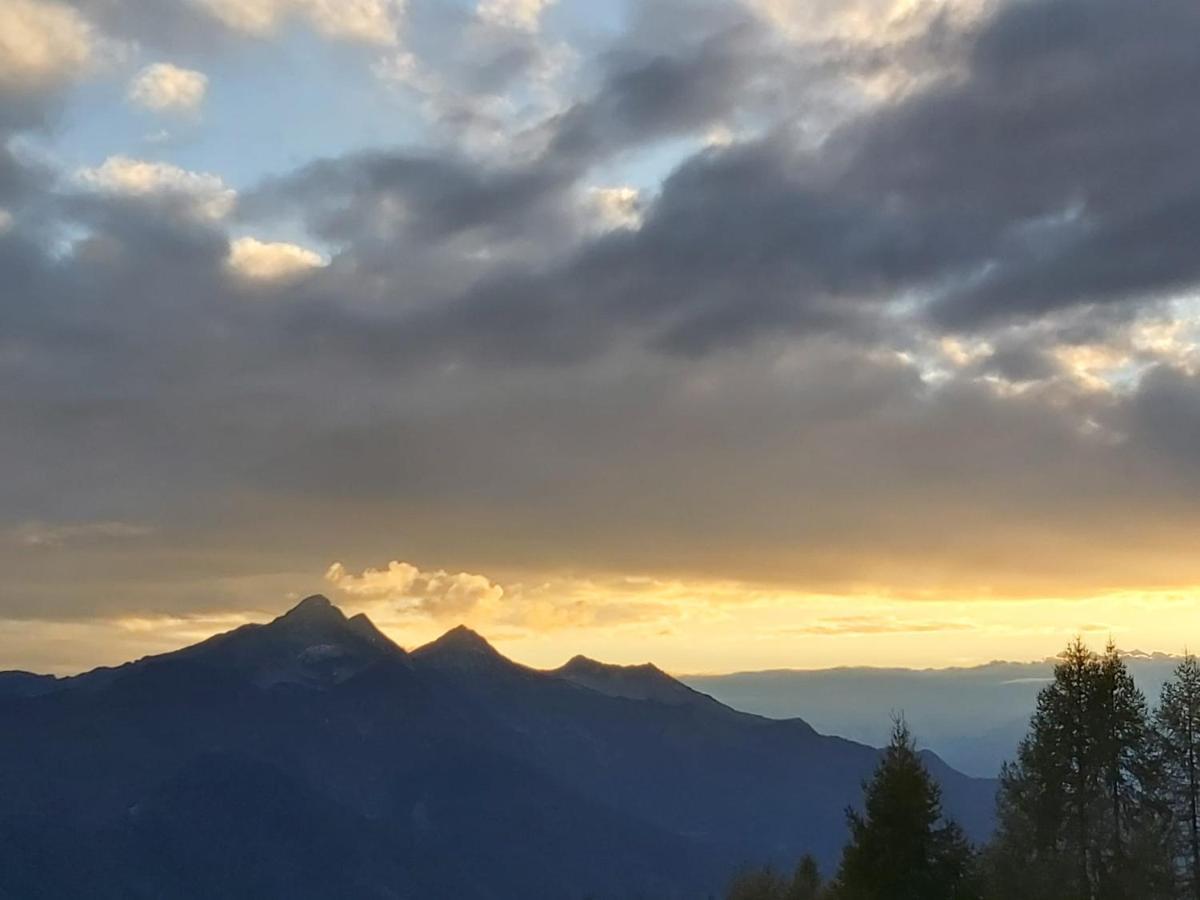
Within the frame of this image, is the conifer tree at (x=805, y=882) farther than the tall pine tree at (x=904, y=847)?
Yes

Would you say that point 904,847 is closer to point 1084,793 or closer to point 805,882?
point 1084,793

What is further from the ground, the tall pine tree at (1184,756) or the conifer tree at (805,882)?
the tall pine tree at (1184,756)

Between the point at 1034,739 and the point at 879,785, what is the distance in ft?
42.8

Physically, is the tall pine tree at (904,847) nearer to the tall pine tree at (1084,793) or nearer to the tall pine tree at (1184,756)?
the tall pine tree at (1084,793)

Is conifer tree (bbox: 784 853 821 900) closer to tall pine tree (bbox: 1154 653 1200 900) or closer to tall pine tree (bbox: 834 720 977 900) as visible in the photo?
tall pine tree (bbox: 1154 653 1200 900)

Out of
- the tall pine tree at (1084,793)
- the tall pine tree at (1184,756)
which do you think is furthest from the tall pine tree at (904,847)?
the tall pine tree at (1184,756)

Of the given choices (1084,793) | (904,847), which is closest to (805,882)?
(1084,793)

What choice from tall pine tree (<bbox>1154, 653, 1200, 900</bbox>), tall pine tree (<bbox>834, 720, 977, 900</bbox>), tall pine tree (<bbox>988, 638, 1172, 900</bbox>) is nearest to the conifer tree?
tall pine tree (<bbox>988, 638, 1172, 900</bbox>)

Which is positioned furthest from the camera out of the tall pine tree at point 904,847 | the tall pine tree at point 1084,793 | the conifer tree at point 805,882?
the conifer tree at point 805,882

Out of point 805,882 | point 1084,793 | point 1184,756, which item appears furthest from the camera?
point 805,882

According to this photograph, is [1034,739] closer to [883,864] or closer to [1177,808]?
[1177,808]

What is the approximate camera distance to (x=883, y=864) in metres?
56.6

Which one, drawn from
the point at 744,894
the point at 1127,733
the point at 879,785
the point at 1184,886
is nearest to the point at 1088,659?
the point at 1127,733

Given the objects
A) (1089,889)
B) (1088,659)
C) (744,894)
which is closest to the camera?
(1089,889)
